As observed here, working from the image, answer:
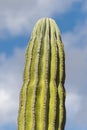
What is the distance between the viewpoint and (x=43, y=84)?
10.9 metres

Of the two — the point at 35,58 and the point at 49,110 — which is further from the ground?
the point at 35,58

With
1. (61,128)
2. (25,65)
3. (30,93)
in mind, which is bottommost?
(61,128)

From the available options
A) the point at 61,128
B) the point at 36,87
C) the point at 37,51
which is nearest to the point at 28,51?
the point at 37,51

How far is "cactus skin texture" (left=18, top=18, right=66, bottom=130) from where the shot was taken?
10.7 metres

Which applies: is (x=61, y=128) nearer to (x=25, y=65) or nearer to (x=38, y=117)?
(x=38, y=117)

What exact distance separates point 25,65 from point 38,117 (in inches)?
50.9

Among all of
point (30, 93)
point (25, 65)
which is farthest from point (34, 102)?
point (25, 65)

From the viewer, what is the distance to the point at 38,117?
10.7 meters

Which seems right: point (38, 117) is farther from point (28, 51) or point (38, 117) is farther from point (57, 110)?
point (28, 51)

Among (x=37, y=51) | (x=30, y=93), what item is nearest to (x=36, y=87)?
(x=30, y=93)

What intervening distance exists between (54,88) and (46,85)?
0.62ft

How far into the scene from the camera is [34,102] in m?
10.7

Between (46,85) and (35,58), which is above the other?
(35,58)

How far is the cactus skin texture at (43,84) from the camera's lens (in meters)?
10.7
